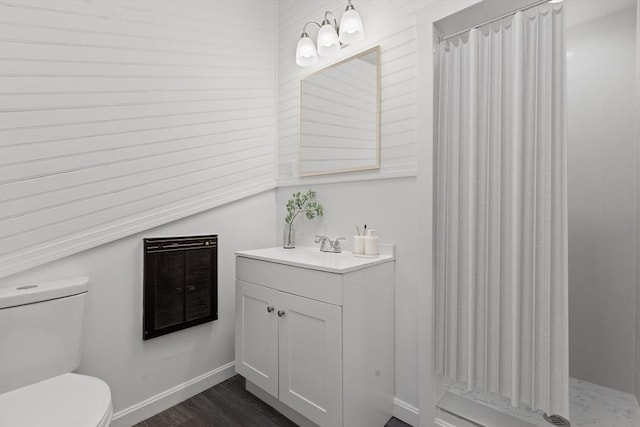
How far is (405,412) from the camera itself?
5.59ft

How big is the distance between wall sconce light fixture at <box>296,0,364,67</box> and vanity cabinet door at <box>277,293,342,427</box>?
59.6 inches

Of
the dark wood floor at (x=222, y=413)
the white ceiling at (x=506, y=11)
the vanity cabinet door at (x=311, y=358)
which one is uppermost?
the white ceiling at (x=506, y=11)

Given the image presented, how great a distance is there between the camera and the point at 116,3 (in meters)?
1.69

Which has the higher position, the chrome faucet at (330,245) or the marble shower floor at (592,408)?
the chrome faucet at (330,245)

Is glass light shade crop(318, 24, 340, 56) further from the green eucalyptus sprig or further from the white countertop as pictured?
the white countertop

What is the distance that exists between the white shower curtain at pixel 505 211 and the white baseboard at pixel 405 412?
32 centimetres

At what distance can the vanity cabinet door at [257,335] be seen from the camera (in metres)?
1.75

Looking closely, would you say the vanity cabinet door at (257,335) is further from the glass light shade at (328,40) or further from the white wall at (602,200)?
the white wall at (602,200)

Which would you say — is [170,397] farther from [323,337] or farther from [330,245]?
[330,245]

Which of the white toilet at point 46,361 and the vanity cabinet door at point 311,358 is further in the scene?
the vanity cabinet door at point 311,358

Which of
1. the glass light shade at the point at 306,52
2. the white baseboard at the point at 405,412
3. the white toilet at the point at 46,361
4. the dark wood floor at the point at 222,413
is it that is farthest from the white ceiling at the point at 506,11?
the white toilet at the point at 46,361

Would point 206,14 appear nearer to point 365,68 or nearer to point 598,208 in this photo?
point 365,68

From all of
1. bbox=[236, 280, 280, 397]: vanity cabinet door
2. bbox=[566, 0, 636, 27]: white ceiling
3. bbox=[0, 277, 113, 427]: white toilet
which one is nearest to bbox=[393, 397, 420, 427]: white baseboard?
bbox=[236, 280, 280, 397]: vanity cabinet door

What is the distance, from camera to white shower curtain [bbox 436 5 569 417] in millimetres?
1233
